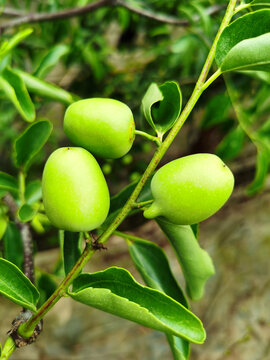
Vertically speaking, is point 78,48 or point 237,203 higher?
point 78,48

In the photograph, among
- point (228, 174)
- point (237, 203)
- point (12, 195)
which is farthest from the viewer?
point (237, 203)

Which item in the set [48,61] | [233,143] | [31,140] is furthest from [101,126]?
[233,143]

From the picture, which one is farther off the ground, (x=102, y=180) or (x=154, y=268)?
(x=102, y=180)

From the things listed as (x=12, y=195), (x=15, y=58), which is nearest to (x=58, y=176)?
(x=12, y=195)

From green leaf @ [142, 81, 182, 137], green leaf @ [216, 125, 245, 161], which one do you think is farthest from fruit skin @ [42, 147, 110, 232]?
green leaf @ [216, 125, 245, 161]

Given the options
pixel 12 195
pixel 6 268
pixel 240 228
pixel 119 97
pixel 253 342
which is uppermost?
pixel 6 268

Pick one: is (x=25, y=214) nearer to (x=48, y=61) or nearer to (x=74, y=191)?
(x=74, y=191)

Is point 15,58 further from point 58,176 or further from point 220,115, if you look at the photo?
point 58,176

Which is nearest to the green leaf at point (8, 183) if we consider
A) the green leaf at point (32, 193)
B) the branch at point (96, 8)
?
the green leaf at point (32, 193)
